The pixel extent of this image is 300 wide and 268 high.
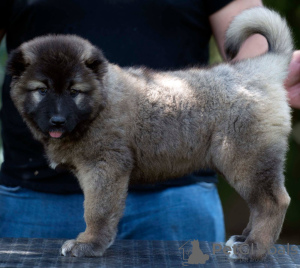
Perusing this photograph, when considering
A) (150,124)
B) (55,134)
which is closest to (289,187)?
(150,124)

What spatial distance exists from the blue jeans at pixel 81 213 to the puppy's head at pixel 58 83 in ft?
3.72

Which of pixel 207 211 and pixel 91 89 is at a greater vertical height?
pixel 91 89

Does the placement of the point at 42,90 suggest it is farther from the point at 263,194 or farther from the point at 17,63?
the point at 263,194

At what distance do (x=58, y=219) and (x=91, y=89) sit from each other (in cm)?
148

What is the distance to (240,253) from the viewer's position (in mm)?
3105

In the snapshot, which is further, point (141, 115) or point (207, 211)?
point (207, 211)

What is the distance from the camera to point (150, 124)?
10.7ft

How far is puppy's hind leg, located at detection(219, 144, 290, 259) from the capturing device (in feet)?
10.2

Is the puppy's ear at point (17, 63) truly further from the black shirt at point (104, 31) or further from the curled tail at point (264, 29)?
the curled tail at point (264, 29)

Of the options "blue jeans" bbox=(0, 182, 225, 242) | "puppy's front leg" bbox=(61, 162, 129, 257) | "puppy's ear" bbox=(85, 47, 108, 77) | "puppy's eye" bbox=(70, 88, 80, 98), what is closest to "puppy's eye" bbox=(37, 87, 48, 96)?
"puppy's eye" bbox=(70, 88, 80, 98)

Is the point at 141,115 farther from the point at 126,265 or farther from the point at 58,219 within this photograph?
the point at 58,219

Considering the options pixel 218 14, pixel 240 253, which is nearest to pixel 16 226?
pixel 240 253

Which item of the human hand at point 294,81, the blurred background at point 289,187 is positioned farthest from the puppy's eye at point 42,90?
the blurred background at point 289,187

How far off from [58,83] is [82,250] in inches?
38.2
